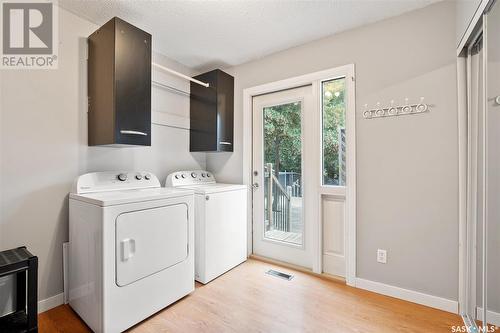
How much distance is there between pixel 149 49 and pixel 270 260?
2455mm

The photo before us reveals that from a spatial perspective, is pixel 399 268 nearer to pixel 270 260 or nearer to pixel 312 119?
pixel 270 260

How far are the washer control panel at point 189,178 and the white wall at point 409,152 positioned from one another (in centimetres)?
173

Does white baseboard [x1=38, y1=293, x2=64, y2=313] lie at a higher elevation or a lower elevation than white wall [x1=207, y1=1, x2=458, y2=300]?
lower

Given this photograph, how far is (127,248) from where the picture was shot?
5.08 feet

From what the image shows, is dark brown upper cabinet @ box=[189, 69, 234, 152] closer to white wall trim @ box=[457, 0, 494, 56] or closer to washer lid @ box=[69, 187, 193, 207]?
washer lid @ box=[69, 187, 193, 207]

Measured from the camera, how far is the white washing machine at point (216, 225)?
219 centimetres

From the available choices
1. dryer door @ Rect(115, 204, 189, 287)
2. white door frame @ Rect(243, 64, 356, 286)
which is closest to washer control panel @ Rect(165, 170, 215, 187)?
dryer door @ Rect(115, 204, 189, 287)

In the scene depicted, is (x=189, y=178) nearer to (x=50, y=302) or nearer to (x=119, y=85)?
(x=119, y=85)

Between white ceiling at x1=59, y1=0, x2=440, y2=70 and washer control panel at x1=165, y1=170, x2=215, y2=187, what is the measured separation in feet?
4.44

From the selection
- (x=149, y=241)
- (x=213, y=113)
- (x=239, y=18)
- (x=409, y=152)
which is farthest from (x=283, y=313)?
(x=239, y=18)

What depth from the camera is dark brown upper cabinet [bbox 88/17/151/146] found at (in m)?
1.79

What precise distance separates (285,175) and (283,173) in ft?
0.11

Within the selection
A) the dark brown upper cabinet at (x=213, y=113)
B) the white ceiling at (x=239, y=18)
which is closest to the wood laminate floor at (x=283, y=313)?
the dark brown upper cabinet at (x=213, y=113)

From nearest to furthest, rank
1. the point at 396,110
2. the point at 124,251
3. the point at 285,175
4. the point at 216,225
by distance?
the point at 124,251 → the point at 396,110 → the point at 216,225 → the point at 285,175
